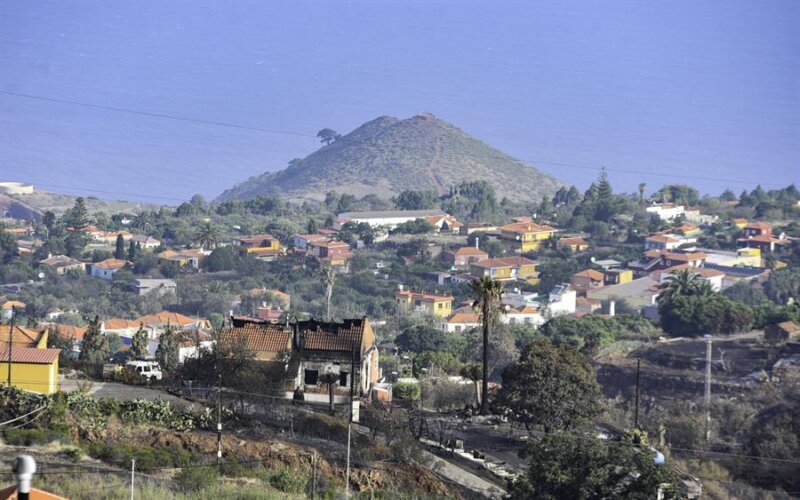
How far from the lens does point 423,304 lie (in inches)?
2648

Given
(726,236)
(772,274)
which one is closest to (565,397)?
(772,274)

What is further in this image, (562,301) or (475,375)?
(562,301)

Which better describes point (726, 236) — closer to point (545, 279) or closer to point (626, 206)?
point (626, 206)

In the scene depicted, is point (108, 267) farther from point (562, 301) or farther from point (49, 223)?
point (562, 301)

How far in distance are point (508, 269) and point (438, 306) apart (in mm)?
11925

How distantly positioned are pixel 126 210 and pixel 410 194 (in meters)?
26.8

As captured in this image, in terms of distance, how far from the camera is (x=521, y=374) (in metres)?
27.5

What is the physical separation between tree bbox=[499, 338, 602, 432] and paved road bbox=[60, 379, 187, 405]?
700cm

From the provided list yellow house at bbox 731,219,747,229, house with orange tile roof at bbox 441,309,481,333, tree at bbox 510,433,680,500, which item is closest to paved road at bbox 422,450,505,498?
tree at bbox 510,433,680,500

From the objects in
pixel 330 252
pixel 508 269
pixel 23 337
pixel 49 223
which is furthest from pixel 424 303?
pixel 23 337

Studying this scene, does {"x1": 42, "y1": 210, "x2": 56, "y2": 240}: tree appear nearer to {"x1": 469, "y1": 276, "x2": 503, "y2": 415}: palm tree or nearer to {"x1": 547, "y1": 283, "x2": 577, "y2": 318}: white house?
{"x1": 547, "y1": 283, "x2": 577, "y2": 318}: white house

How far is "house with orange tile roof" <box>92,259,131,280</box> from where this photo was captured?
76.8 m

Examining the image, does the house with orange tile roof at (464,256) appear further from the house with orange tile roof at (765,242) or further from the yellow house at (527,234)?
the house with orange tile roof at (765,242)

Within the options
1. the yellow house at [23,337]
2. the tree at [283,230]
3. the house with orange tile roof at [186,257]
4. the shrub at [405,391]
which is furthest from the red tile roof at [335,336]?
the tree at [283,230]
